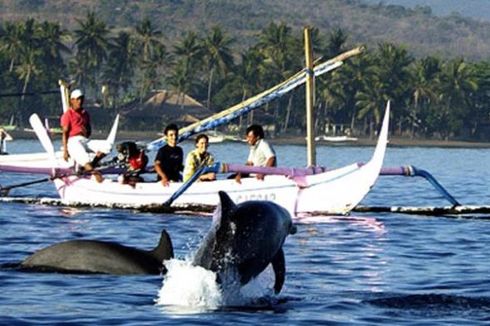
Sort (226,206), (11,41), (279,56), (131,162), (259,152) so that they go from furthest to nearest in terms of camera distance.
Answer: (279,56)
(11,41)
(131,162)
(259,152)
(226,206)

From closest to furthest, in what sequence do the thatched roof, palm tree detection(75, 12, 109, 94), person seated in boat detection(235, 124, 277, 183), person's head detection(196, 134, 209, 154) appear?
person seated in boat detection(235, 124, 277, 183) → person's head detection(196, 134, 209, 154) → the thatched roof → palm tree detection(75, 12, 109, 94)

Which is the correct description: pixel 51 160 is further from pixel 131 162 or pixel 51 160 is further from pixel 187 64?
pixel 187 64

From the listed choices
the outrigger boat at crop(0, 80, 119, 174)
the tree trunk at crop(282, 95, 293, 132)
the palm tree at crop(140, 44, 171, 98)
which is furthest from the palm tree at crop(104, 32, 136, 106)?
the outrigger boat at crop(0, 80, 119, 174)

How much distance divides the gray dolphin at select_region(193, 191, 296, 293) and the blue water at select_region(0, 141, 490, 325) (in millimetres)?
496

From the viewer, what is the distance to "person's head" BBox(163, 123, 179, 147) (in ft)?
87.5

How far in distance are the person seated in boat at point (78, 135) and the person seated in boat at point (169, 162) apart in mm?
1406

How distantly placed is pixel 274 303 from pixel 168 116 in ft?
443

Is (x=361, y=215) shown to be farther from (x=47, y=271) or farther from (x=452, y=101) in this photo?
(x=452, y=101)

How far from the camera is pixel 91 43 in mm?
152125

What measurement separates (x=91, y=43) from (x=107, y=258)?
137399mm

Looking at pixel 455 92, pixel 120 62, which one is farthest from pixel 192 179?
pixel 455 92

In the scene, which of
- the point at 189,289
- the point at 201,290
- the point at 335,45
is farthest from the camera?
the point at 335,45

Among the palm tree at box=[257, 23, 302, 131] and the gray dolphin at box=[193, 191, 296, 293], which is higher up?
the palm tree at box=[257, 23, 302, 131]

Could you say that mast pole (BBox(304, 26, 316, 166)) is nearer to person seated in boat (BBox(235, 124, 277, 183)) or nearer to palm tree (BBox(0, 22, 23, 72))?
person seated in boat (BBox(235, 124, 277, 183))
